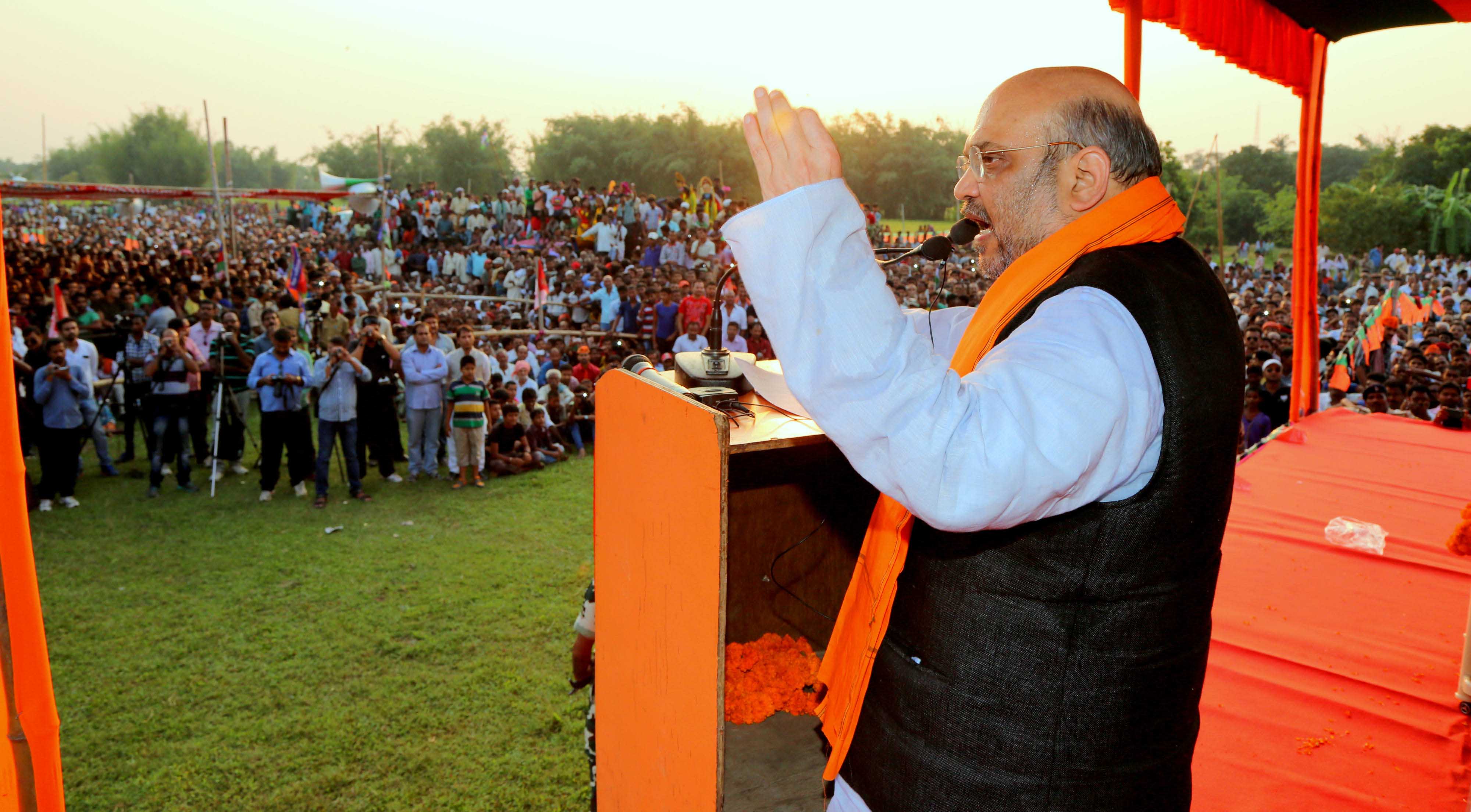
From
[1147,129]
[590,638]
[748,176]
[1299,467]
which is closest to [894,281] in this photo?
[1299,467]

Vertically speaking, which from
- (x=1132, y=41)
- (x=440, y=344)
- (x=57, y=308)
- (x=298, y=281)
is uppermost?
(x=1132, y=41)

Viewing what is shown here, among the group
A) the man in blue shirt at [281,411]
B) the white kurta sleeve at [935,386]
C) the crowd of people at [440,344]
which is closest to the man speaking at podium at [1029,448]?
the white kurta sleeve at [935,386]

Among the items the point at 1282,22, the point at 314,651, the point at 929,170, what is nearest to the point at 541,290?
the point at 314,651

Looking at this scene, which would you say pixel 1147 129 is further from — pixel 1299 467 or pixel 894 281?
pixel 894 281

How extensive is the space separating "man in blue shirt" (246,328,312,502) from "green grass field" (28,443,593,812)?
293 millimetres

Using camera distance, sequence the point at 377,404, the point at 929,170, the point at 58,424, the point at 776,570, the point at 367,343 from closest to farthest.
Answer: the point at 776,570, the point at 58,424, the point at 367,343, the point at 377,404, the point at 929,170

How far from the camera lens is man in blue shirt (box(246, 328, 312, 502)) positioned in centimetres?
817

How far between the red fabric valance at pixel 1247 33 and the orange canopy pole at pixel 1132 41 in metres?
0.07

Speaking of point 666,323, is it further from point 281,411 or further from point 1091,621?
point 1091,621

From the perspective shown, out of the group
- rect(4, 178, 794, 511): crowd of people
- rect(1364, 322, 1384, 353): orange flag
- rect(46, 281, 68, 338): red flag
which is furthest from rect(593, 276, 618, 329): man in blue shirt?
rect(1364, 322, 1384, 353): orange flag

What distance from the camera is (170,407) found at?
27.4 ft

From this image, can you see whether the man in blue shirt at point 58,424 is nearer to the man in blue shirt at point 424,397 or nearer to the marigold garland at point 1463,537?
the man in blue shirt at point 424,397

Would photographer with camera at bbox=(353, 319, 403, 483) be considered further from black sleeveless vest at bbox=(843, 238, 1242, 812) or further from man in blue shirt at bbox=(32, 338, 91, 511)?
black sleeveless vest at bbox=(843, 238, 1242, 812)

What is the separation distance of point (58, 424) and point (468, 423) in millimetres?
3487
